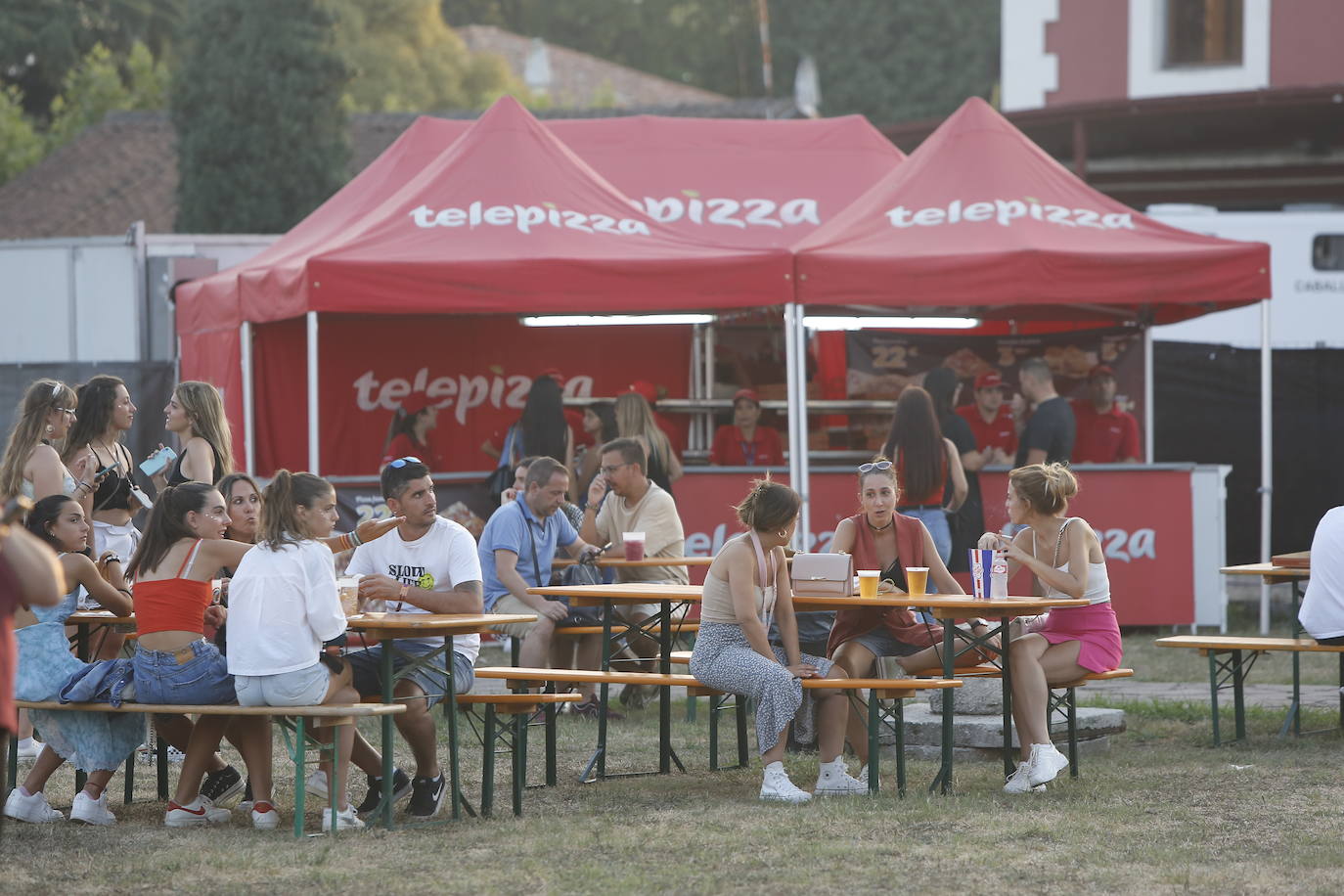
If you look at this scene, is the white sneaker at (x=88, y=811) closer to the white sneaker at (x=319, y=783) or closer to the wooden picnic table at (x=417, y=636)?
the white sneaker at (x=319, y=783)

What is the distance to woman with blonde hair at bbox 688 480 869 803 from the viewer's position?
276 inches

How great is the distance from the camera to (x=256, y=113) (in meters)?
27.6

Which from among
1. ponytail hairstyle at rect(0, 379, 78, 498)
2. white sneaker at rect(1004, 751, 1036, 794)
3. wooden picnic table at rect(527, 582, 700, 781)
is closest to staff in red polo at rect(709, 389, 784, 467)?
wooden picnic table at rect(527, 582, 700, 781)

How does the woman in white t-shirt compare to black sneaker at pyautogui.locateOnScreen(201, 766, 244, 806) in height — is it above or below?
above

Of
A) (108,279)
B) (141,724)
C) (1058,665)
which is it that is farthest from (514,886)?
(108,279)

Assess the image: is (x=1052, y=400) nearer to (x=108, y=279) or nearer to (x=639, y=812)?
(x=639, y=812)

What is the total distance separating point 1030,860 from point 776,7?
4381 centimetres

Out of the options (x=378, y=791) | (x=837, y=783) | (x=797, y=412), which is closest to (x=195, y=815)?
(x=378, y=791)

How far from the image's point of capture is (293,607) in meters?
6.32

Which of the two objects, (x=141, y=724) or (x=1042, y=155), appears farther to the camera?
(x=1042, y=155)

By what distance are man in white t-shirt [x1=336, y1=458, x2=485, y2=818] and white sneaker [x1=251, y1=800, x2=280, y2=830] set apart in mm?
357

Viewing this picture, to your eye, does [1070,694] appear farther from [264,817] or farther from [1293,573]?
[264,817]

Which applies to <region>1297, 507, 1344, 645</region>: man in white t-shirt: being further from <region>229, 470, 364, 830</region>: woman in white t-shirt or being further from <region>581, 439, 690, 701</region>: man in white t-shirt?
<region>229, 470, 364, 830</region>: woman in white t-shirt

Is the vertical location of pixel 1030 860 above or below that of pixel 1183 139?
below
